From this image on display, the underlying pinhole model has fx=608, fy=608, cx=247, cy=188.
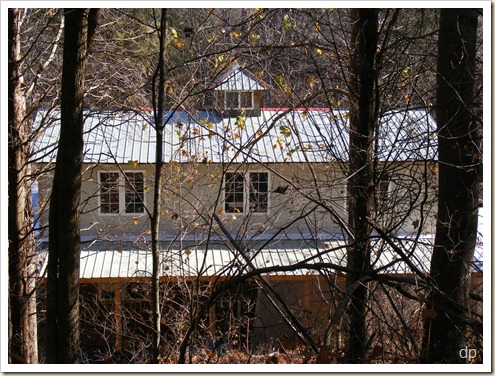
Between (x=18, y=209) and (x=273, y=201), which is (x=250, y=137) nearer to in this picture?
(x=273, y=201)

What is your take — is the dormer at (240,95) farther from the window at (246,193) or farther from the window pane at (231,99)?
the window at (246,193)

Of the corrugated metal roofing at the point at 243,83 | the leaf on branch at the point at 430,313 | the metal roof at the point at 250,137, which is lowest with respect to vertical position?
the leaf on branch at the point at 430,313

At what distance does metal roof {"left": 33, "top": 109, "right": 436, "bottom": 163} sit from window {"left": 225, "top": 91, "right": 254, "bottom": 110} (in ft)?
0.84

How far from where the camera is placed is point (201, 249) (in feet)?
31.6

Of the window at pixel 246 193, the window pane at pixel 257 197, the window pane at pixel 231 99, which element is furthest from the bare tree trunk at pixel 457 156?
the window pane at pixel 231 99

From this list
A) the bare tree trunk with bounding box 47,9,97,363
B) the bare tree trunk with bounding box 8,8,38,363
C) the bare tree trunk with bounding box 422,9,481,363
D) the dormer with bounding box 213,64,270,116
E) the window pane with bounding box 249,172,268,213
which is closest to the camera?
the bare tree trunk with bounding box 47,9,97,363

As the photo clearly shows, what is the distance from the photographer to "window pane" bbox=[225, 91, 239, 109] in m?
8.22

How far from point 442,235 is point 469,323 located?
2.82 ft

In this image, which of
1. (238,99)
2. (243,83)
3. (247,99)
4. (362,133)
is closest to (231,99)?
(238,99)

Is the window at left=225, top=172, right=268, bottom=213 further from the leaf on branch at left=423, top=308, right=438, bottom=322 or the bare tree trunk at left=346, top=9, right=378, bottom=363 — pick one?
the leaf on branch at left=423, top=308, right=438, bottom=322

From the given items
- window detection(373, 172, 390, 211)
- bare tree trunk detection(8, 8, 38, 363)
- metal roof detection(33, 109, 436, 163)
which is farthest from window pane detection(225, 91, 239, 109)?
window detection(373, 172, 390, 211)

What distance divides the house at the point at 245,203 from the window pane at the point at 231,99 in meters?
0.02

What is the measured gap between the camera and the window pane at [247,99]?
8.43 meters

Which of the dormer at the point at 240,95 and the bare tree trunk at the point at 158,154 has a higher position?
the dormer at the point at 240,95
